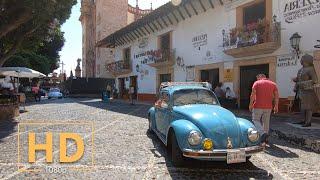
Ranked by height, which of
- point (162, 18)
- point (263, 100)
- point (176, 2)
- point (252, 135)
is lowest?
point (252, 135)

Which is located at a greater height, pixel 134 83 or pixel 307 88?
pixel 134 83

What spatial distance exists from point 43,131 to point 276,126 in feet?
23.0

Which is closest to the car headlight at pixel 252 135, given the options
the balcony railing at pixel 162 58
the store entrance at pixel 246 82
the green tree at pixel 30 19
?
the green tree at pixel 30 19

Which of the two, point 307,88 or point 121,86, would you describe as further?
point 121,86

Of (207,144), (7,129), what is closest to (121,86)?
(7,129)

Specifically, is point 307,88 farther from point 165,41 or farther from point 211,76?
point 165,41

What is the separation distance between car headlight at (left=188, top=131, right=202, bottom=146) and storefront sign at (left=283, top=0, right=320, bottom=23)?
9.62m

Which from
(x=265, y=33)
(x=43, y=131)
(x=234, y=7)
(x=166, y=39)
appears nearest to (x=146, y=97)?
(x=166, y=39)

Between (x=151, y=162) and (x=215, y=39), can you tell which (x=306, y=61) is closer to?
(x=151, y=162)

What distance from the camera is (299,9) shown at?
14203 millimetres

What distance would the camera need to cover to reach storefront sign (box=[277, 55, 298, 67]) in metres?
14.4

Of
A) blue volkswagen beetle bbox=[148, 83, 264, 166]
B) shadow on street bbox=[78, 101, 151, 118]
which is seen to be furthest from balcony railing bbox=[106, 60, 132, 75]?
blue volkswagen beetle bbox=[148, 83, 264, 166]

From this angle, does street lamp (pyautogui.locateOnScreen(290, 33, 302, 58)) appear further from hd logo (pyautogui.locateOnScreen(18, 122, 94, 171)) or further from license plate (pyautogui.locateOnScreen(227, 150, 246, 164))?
license plate (pyautogui.locateOnScreen(227, 150, 246, 164))

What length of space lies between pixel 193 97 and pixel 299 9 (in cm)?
849
